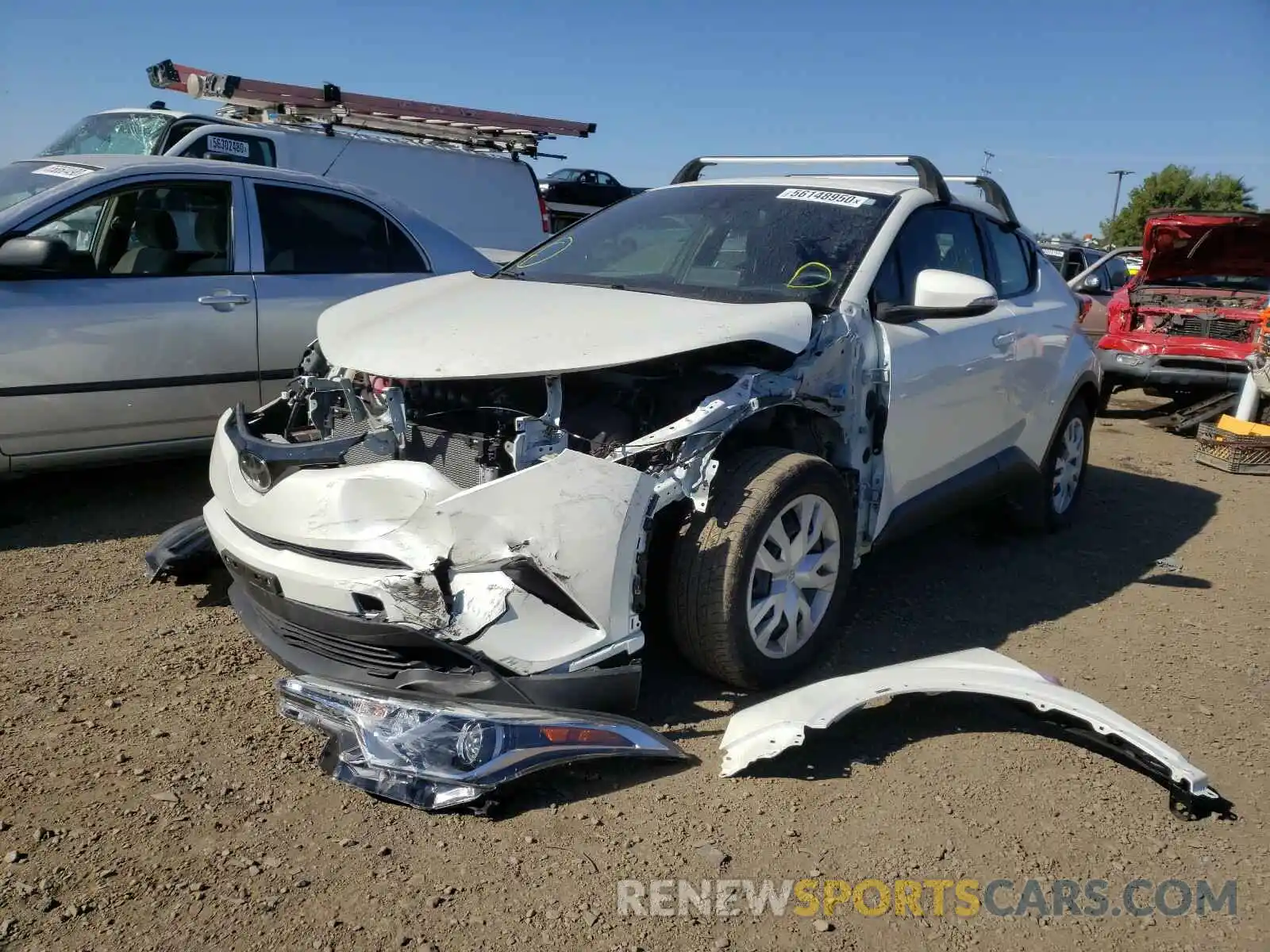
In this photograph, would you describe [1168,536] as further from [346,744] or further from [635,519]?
[346,744]

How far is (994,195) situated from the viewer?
5082mm

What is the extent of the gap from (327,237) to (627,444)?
10.8ft

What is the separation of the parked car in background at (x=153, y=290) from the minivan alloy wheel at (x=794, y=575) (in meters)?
2.82

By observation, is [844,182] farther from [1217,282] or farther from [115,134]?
[1217,282]

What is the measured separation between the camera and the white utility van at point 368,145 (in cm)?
805

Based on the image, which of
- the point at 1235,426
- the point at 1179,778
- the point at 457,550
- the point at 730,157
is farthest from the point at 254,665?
the point at 1235,426

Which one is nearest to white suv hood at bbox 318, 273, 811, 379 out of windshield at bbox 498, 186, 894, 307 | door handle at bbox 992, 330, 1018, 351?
windshield at bbox 498, 186, 894, 307

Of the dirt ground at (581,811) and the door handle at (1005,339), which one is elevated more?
the door handle at (1005,339)

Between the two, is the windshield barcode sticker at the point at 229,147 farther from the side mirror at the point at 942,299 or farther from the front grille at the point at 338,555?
the side mirror at the point at 942,299

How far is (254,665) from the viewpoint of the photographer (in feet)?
11.2

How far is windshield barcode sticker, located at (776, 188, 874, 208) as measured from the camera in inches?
160

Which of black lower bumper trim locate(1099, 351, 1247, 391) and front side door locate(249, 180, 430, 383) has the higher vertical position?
front side door locate(249, 180, 430, 383)

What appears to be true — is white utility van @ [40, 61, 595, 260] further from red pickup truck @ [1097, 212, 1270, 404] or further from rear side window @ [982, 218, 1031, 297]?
red pickup truck @ [1097, 212, 1270, 404]

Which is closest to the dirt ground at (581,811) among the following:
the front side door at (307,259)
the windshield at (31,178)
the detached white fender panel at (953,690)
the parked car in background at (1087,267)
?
the detached white fender panel at (953,690)
